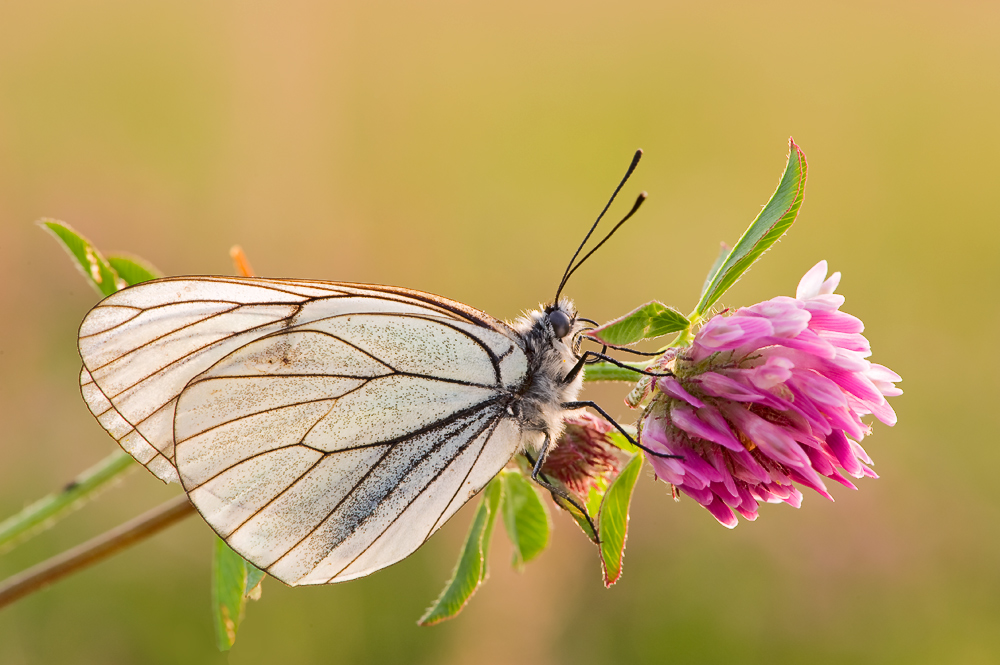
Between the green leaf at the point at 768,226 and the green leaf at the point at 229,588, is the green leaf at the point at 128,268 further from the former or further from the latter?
the green leaf at the point at 768,226

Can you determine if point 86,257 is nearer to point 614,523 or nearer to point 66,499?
point 66,499

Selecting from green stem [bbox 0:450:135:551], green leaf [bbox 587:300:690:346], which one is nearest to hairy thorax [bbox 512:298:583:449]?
green leaf [bbox 587:300:690:346]

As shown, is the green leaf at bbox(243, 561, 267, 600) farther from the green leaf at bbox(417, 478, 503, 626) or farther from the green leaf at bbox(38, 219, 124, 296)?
the green leaf at bbox(38, 219, 124, 296)

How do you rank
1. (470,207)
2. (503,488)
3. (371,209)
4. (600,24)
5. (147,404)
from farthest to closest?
(600,24) < (470,207) < (371,209) < (503,488) < (147,404)

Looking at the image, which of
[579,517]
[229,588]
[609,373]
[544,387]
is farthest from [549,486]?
[229,588]

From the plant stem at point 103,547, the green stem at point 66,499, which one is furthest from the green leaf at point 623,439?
the green stem at point 66,499

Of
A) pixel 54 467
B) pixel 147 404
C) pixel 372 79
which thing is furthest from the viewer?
pixel 372 79

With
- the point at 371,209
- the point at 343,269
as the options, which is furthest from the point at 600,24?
the point at 343,269

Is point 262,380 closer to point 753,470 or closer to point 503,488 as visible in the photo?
point 503,488
